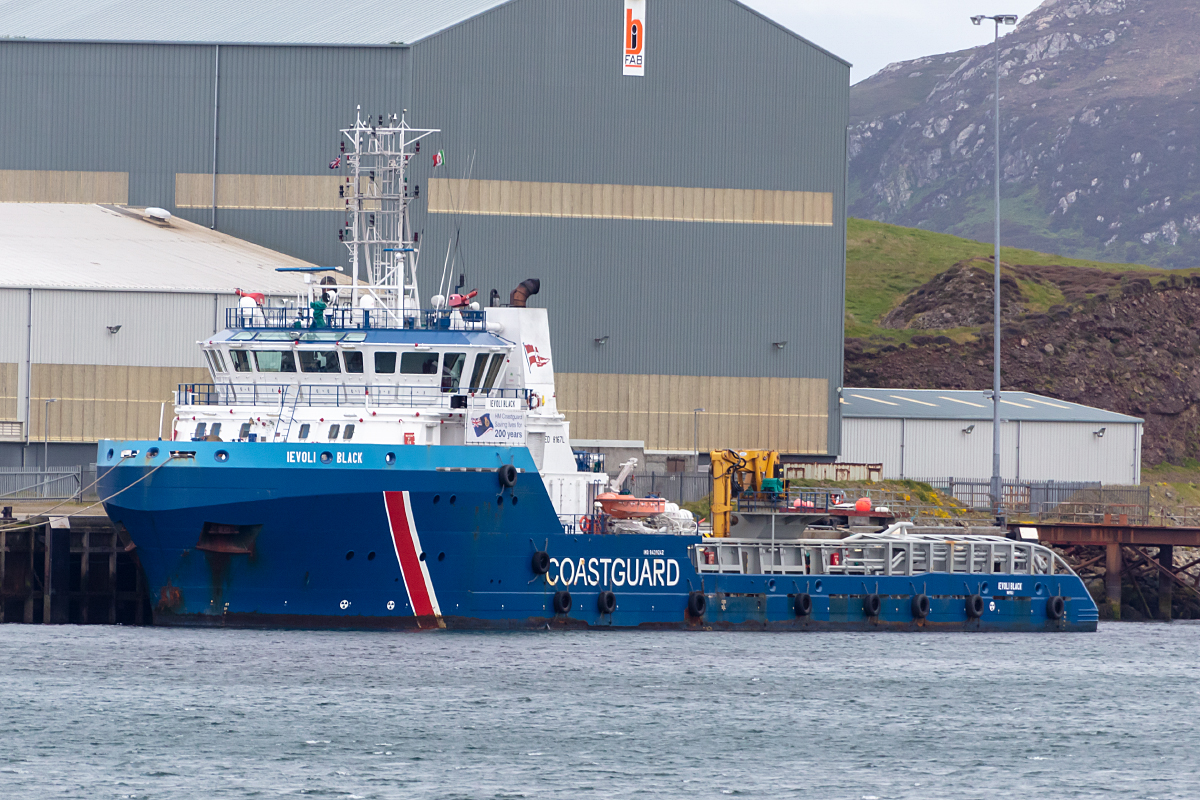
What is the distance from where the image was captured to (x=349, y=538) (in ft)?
107

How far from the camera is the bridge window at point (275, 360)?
3462 cm

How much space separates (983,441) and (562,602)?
30848 mm

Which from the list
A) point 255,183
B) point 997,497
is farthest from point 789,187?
point 255,183

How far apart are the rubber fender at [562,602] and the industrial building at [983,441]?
86.9 feet

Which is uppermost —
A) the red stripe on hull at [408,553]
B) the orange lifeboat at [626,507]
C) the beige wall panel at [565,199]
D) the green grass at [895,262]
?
the green grass at [895,262]

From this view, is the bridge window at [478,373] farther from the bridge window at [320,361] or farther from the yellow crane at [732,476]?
the yellow crane at [732,476]

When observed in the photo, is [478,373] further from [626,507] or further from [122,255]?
[122,255]

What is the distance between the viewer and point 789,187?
188ft

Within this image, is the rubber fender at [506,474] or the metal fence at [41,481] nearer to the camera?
the rubber fender at [506,474]

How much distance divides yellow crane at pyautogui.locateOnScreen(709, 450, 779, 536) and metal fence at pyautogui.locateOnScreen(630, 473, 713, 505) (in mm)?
13195

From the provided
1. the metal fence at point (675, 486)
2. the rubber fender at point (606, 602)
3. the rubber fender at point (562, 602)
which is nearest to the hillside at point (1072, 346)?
the metal fence at point (675, 486)

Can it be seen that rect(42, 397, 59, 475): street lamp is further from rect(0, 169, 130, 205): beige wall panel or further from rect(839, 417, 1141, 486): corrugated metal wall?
rect(839, 417, 1141, 486): corrugated metal wall

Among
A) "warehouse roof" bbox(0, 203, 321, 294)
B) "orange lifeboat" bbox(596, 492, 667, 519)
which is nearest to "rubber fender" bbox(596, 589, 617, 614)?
"orange lifeboat" bbox(596, 492, 667, 519)

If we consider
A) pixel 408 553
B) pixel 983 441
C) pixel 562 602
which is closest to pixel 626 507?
pixel 562 602
